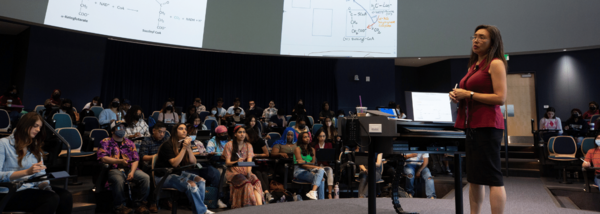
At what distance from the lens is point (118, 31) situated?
631 centimetres

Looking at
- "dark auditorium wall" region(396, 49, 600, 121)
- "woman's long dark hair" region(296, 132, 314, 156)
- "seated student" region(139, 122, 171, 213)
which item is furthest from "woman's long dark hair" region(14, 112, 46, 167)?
"dark auditorium wall" region(396, 49, 600, 121)

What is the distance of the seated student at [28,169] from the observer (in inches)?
94.9

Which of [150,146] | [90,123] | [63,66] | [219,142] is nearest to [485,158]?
[150,146]

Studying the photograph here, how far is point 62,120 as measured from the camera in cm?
548

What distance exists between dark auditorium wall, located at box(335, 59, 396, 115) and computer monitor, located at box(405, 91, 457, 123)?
792 cm

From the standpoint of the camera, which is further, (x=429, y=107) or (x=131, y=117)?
(x=131, y=117)

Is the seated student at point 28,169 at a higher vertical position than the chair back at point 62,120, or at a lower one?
lower

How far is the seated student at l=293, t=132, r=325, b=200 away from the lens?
15.2 ft

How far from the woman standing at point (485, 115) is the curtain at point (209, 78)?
8.51m

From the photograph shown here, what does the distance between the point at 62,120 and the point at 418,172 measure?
5.28 metres

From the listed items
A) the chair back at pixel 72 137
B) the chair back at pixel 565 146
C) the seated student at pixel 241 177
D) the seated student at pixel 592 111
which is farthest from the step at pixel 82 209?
the seated student at pixel 592 111

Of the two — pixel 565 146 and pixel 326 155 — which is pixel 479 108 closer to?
pixel 326 155

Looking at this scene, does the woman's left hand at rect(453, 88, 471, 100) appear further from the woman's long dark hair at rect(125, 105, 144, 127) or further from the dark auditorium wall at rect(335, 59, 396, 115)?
the dark auditorium wall at rect(335, 59, 396, 115)

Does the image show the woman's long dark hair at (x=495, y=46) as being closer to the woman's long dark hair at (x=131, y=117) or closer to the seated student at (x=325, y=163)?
the seated student at (x=325, y=163)
